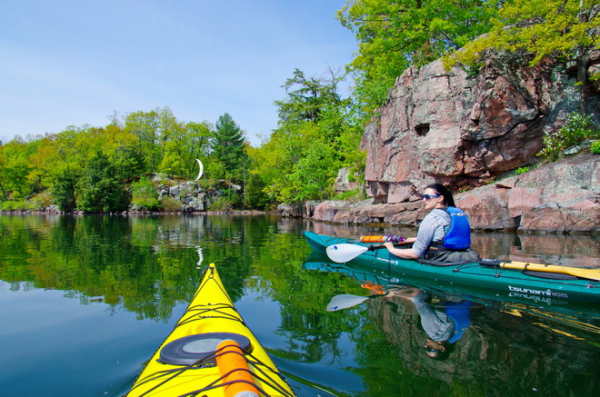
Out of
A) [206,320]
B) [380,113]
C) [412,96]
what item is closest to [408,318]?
[206,320]

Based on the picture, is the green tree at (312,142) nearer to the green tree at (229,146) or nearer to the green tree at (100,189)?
the green tree at (229,146)

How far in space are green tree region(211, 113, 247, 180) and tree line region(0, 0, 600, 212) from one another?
0.16 m

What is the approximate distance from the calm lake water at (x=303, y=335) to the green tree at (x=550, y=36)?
31.8 feet

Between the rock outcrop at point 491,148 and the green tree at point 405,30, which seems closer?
the rock outcrop at point 491,148

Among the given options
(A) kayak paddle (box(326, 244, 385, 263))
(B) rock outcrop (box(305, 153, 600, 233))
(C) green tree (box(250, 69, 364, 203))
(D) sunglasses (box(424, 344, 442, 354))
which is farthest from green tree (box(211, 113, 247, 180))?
(D) sunglasses (box(424, 344, 442, 354))

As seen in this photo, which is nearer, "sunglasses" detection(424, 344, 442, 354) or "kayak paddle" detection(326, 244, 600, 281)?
"sunglasses" detection(424, 344, 442, 354)

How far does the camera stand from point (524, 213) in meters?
13.3

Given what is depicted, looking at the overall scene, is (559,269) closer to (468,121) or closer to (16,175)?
(468,121)

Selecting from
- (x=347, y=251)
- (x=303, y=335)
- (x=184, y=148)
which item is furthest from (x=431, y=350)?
(x=184, y=148)

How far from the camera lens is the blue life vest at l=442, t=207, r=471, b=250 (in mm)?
5656

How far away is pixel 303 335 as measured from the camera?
3.83 m

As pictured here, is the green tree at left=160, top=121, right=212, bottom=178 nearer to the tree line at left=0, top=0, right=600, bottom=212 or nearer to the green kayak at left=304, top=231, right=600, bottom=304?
the tree line at left=0, top=0, right=600, bottom=212

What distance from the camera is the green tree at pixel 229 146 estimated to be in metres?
49.7

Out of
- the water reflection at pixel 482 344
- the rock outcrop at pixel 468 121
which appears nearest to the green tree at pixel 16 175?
the rock outcrop at pixel 468 121
